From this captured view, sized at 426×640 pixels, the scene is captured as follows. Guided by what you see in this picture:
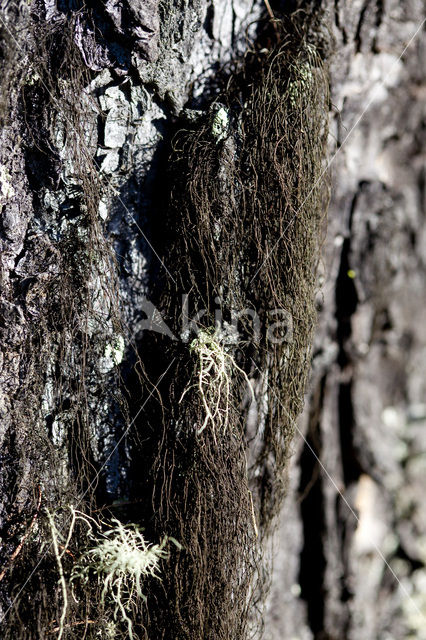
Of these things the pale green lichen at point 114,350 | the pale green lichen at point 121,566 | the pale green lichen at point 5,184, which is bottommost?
the pale green lichen at point 121,566

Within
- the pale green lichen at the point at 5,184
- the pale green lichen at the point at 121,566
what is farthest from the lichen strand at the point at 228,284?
the pale green lichen at the point at 5,184

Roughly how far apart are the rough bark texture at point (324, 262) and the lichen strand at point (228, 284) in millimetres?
84

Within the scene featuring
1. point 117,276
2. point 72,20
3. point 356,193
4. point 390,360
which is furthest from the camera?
point 390,360

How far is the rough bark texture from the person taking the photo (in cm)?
94

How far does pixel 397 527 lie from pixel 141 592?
0.68m

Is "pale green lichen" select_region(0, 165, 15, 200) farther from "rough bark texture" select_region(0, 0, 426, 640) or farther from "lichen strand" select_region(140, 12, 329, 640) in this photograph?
"lichen strand" select_region(140, 12, 329, 640)

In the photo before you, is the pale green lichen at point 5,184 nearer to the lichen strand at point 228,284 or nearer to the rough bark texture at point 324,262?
the rough bark texture at point 324,262

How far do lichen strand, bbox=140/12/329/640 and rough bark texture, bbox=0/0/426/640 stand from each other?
0.27 feet

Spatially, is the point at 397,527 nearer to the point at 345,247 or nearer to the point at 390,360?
the point at 390,360

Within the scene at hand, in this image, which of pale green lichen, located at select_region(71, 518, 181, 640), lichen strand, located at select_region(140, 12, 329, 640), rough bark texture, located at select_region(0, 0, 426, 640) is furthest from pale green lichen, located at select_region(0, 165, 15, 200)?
pale green lichen, located at select_region(71, 518, 181, 640)

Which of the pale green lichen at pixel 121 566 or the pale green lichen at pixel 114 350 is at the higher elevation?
the pale green lichen at pixel 114 350

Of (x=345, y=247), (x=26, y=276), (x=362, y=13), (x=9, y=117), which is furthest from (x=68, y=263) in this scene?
(x=362, y=13)

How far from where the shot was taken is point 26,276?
0.95 metres

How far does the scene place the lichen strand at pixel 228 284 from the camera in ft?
3.06
